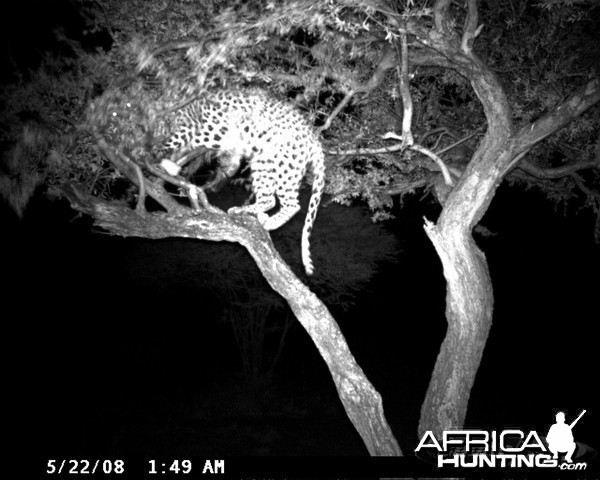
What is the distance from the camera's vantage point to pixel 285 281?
5266mm

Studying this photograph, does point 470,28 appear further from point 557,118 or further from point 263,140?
point 263,140

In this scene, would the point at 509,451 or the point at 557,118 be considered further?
the point at 557,118

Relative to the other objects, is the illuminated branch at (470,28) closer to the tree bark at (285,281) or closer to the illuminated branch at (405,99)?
the illuminated branch at (405,99)

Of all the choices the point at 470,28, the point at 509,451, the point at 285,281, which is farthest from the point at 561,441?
the point at 470,28

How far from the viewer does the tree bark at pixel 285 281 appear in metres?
5.00

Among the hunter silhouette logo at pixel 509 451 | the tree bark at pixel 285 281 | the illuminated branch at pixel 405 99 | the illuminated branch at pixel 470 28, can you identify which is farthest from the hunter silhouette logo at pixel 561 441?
the illuminated branch at pixel 470 28

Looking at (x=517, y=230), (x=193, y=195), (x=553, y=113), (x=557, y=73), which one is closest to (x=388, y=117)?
(x=557, y=73)

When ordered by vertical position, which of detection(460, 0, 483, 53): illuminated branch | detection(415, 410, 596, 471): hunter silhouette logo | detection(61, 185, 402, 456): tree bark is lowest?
detection(415, 410, 596, 471): hunter silhouette logo

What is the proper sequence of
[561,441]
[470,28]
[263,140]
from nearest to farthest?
[561,441]
[470,28]
[263,140]

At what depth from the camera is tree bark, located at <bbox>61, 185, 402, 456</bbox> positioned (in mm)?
4996

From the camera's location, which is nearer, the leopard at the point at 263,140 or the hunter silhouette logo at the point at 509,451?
the hunter silhouette logo at the point at 509,451

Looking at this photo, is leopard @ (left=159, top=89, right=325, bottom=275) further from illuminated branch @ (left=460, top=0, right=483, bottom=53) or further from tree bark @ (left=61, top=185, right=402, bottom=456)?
illuminated branch @ (left=460, top=0, right=483, bottom=53)

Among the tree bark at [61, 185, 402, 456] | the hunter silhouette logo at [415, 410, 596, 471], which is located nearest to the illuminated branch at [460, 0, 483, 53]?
the tree bark at [61, 185, 402, 456]

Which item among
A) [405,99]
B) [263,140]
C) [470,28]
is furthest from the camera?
[263,140]
